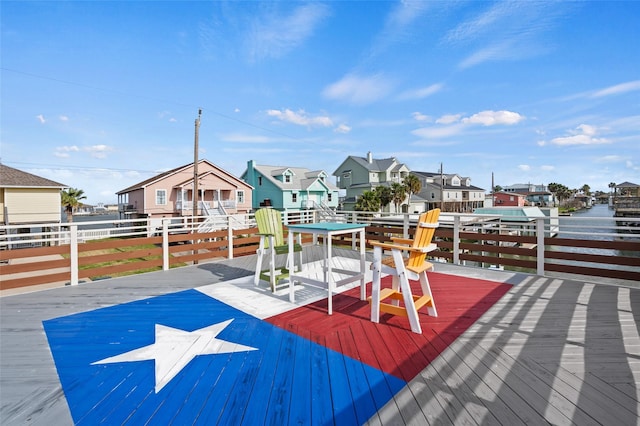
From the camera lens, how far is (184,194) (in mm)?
22234

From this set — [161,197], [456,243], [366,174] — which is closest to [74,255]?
[456,243]

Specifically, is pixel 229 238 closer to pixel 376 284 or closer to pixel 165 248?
pixel 165 248

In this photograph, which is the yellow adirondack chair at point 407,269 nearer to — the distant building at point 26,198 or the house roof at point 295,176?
the distant building at point 26,198

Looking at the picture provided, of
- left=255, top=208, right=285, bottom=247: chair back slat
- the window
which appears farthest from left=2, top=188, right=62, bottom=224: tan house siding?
left=255, top=208, right=285, bottom=247: chair back slat

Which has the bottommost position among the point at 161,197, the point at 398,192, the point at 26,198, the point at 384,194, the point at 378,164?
the point at 26,198

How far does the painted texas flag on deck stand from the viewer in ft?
5.58

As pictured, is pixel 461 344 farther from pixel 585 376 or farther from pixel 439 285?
pixel 439 285

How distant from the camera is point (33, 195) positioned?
15.7 meters

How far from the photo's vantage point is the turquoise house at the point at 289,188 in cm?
2605

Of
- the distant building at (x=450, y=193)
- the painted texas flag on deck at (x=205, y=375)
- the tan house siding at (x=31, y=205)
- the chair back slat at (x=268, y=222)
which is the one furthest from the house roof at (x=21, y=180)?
the distant building at (x=450, y=193)

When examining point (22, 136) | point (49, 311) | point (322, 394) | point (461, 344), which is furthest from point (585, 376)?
point (22, 136)

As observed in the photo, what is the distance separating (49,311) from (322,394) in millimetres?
3731

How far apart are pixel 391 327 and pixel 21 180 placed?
21215mm

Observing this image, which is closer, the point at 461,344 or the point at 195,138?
Answer: the point at 461,344
